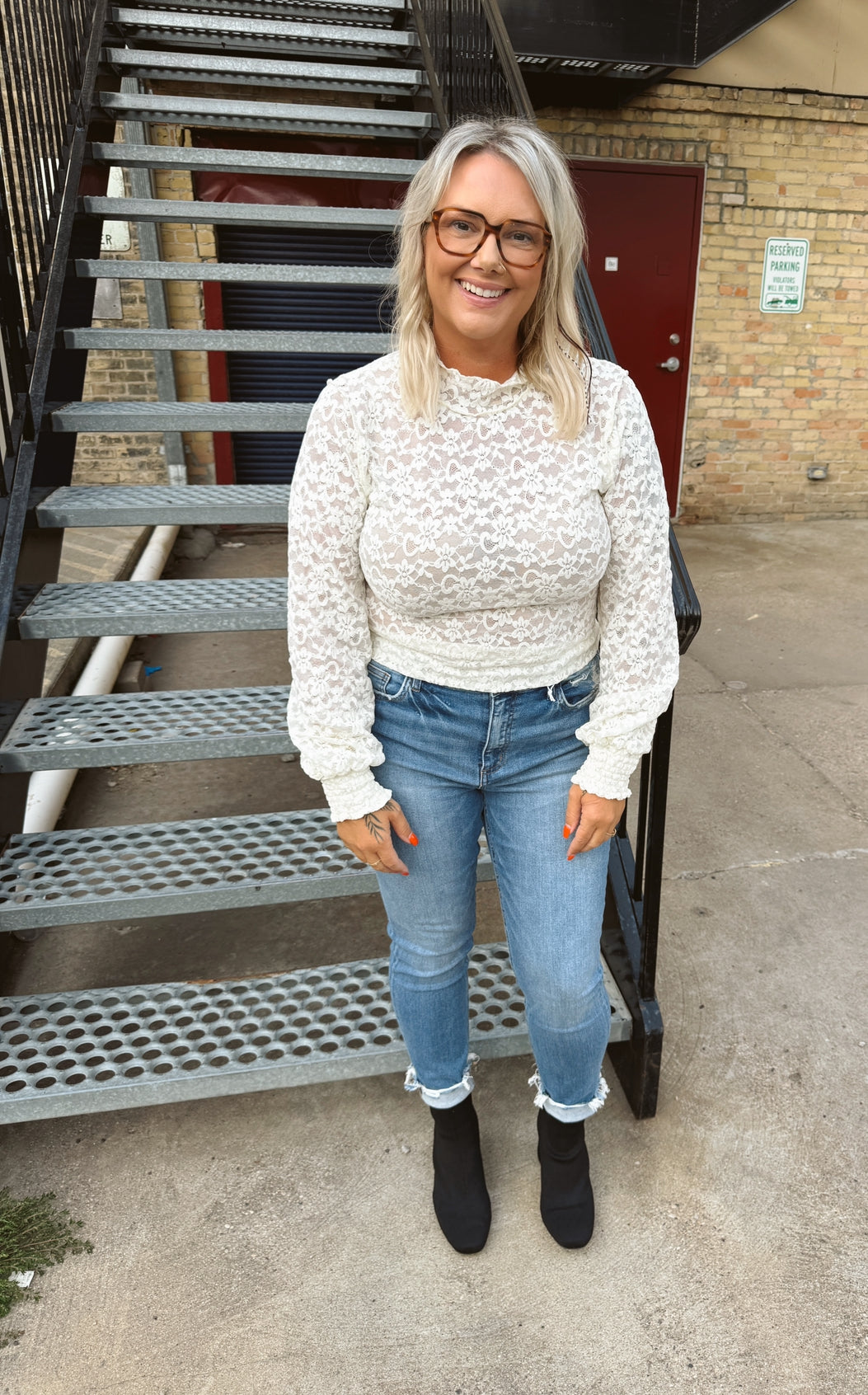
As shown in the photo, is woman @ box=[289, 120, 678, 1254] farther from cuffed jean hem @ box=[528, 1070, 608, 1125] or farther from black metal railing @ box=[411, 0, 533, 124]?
black metal railing @ box=[411, 0, 533, 124]

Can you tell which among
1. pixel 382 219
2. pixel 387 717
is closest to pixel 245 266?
pixel 382 219

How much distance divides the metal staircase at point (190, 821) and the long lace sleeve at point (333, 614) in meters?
0.63

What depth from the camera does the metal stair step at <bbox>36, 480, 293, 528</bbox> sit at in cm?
262

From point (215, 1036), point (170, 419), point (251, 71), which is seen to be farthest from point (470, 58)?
point (215, 1036)

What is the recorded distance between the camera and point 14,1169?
189 centimetres

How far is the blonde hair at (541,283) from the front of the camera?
4.09 ft

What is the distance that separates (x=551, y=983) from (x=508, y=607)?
0.62m

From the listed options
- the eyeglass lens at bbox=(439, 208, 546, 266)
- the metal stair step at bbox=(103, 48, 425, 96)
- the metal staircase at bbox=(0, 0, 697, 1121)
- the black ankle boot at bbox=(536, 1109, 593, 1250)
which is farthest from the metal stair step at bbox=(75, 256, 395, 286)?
the black ankle boot at bbox=(536, 1109, 593, 1250)

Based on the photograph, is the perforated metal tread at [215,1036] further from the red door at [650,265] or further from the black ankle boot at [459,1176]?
the red door at [650,265]

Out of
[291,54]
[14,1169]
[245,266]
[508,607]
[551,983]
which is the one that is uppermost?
[291,54]

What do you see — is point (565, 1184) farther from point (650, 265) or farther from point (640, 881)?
point (650, 265)

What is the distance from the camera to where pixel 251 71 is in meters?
3.76

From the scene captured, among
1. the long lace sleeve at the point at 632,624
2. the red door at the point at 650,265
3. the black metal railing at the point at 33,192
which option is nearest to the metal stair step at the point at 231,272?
the black metal railing at the point at 33,192

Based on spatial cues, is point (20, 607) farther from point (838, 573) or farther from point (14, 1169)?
point (838, 573)
